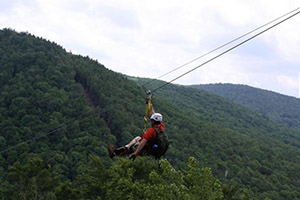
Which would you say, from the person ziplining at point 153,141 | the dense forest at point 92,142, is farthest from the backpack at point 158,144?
the dense forest at point 92,142

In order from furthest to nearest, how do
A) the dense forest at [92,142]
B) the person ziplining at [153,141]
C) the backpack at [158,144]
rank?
the dense forest at [92,142]
the backpack at [158,144]
the person ziplining at [153,141]

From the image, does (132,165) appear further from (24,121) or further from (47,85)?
(47,85)

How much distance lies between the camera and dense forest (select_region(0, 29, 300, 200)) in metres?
40.0

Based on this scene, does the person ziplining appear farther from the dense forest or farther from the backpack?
the dense forest

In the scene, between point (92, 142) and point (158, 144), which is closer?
point (158, 144)

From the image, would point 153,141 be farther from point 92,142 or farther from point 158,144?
point 92,142

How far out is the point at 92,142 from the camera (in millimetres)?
86812

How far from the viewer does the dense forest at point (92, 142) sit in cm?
4003

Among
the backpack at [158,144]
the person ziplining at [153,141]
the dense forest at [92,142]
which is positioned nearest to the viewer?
the person ziplining at [153,141]

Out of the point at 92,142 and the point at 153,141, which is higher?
the point at 153,141

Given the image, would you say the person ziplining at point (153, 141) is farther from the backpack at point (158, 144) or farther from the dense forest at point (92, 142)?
the dense forest at point (92, 142)

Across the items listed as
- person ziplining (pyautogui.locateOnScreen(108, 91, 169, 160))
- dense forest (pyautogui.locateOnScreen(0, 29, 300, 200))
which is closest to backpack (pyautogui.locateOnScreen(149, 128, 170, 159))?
person ziplining (pyautogui.locateOnScreen(108, 91, 169, 160))

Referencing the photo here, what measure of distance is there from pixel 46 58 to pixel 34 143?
176ft

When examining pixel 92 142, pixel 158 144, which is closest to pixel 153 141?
pixel 158 144
